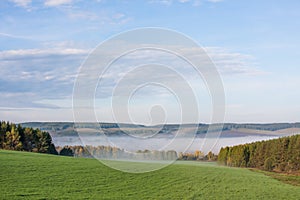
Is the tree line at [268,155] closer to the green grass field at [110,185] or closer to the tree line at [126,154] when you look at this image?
the green grass field at [110,185]

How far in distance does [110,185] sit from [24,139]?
4627 cm

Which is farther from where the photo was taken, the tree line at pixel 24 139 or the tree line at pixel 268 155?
the tree line at pixel 268 155

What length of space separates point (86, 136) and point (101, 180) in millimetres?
17944

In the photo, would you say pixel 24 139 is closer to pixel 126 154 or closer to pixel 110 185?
pixel 110 185

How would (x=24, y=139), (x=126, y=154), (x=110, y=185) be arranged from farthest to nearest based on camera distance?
(x=24, y=139) → (x=110, y=185) → (x=126, y=154)

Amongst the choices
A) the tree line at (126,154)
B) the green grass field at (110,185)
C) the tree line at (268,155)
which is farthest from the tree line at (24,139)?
the tree line at (126,154)

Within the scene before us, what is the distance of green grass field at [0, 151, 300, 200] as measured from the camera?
25.2 m

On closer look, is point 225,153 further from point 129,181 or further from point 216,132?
point 216,132

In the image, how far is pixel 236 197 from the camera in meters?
28.6

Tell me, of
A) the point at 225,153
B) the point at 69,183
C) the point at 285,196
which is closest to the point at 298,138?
the point at 225,153

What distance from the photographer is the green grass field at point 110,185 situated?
25.2 metres

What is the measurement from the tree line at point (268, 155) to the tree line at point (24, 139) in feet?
115

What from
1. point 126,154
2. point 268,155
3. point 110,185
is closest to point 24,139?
point 268,155

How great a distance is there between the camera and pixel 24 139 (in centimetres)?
7156
